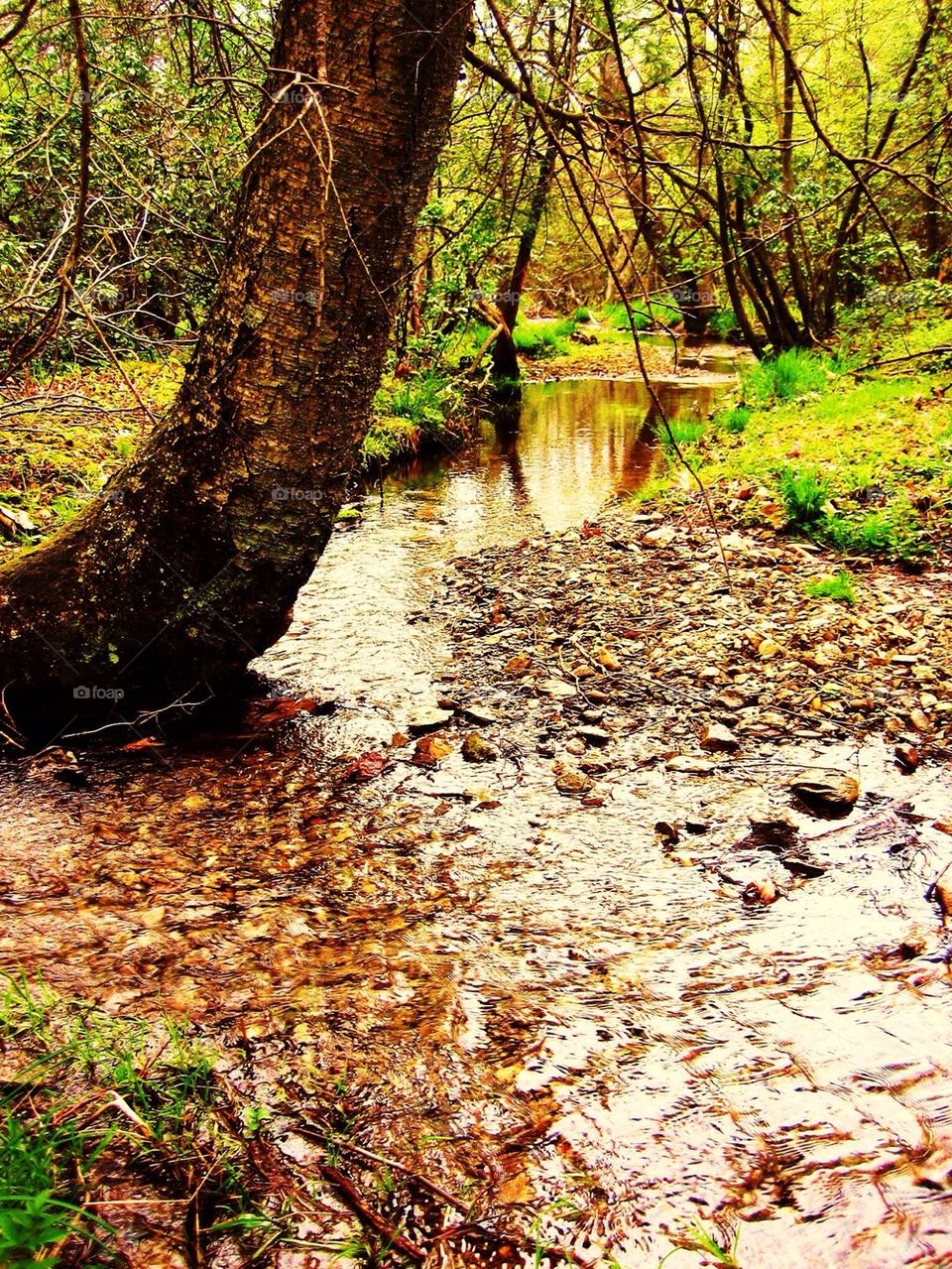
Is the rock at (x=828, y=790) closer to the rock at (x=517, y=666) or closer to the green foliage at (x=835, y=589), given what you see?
the rock at (x=517, y=666)

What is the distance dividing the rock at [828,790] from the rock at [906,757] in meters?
0.21

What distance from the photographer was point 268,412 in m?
2.63

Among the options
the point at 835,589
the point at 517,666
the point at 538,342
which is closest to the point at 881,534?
the point at 835,589

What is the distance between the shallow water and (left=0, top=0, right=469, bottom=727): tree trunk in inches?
18.5

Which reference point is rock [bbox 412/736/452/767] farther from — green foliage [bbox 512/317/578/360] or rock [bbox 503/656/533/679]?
green foliage [bbox 512/317/578/360]

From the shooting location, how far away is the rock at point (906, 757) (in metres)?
2.65

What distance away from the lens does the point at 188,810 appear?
2.65 meters

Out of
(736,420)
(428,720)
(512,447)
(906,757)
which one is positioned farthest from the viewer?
(512,447)

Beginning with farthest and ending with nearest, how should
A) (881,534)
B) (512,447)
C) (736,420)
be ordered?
1. (512,447)
2. (736,420)
3. (881,534)

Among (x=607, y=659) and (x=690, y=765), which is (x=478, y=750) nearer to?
A: (x=690, y=765)

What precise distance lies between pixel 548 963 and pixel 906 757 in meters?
1.55

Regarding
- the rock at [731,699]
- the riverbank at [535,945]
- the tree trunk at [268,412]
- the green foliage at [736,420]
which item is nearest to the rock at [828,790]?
the riverbank at [535,945]

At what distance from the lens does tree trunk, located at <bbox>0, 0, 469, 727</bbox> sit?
232 centimetres

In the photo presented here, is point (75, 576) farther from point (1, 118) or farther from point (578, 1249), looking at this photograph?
point (1, 118)
